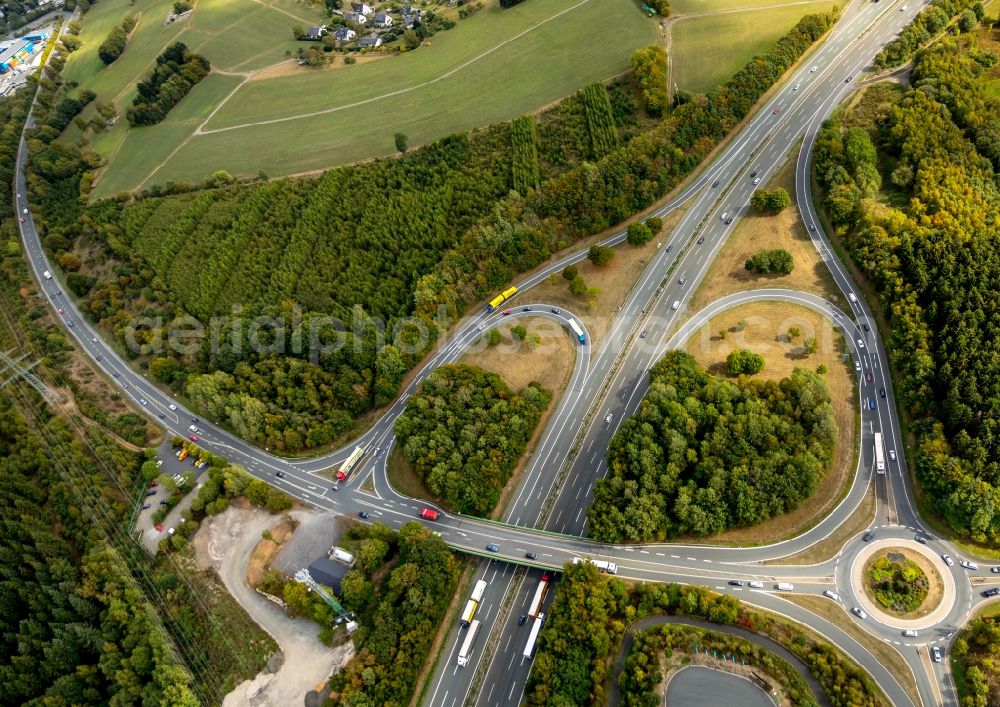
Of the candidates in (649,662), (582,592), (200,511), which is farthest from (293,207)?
(649,662)

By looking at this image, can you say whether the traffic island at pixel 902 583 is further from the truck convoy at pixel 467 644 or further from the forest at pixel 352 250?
the forest at pixel 352 250

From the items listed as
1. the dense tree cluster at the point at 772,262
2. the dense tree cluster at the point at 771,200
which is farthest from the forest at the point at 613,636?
the dense tree cluster at the point at 771,200

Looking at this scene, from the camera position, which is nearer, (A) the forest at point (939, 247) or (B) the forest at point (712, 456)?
(A) the forest at point (939, 247)

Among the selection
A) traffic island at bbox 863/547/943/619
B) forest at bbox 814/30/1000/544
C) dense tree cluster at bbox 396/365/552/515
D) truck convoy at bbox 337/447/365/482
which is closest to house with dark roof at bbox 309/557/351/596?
truck convoy at bbox 337/447/365/482

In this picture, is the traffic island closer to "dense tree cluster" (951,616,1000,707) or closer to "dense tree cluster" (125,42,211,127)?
Answer: "dense tree cluster" (951,616,1000,707)

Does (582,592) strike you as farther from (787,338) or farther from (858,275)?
(858,275)

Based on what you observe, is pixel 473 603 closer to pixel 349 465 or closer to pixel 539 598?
pixel 539 598
